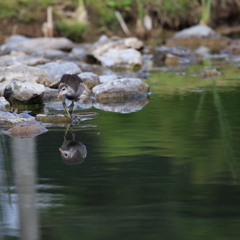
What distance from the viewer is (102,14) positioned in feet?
76.5

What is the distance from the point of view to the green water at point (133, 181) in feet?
10.2

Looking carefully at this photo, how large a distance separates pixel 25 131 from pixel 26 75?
3.35m

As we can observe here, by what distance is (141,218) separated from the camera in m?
3.22

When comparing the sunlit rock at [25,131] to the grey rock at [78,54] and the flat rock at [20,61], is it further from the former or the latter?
the grey rock at [78,54]

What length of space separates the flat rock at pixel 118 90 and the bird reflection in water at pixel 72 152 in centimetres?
294

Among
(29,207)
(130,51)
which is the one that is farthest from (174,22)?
(29,207)

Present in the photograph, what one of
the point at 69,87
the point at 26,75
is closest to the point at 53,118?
the point at 69,87

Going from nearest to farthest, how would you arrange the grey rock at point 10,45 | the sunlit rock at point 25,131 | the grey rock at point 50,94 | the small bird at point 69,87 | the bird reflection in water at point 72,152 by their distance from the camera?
the bird reflection in water at point 72,152
the sunlit rock at point 25,131
the small bird at point 69,87
the grey rock at point 50,94
the grey rock at point 10,45

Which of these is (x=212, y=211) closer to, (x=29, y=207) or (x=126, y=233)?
(x=126, y=233)

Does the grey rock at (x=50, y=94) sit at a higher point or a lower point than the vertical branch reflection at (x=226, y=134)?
lower

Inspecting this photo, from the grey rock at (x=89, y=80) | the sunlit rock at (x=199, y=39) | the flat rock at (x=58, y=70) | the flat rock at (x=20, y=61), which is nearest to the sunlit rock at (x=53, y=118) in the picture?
the grey rock at (x=89, y=80)

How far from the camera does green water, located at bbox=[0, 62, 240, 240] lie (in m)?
3.11

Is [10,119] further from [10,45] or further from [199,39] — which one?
[199,39]

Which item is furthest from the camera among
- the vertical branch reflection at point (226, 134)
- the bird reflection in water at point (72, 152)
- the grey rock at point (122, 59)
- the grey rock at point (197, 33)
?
the grey rock at point (197, 33)
